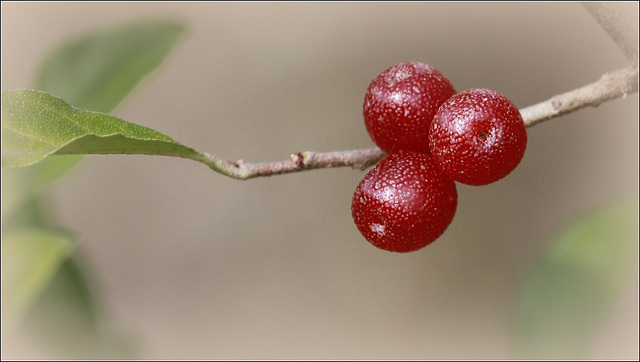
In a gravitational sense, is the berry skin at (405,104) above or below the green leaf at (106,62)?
below

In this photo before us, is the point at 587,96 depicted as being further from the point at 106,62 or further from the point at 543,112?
the point at 106,62

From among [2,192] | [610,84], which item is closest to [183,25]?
[2,192]

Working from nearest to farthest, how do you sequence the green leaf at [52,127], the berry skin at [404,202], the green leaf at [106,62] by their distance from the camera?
the green leaf at [52,127]
the berry skin at [404,202]
the green leaf at [106,62]

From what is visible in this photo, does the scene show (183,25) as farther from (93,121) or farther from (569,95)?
(569,95)

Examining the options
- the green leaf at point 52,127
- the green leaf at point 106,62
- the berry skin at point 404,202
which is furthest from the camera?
the green leaf at point 106,62

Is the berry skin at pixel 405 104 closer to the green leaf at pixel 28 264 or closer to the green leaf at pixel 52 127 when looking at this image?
the green leaf at pixel 52 127

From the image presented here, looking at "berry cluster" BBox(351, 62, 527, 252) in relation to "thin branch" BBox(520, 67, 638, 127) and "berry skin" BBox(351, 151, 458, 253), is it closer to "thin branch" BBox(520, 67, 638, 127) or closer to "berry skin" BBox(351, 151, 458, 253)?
"berry skin" BBox(351, 151, 458, 253)

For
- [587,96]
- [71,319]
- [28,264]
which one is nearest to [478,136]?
[587,96]

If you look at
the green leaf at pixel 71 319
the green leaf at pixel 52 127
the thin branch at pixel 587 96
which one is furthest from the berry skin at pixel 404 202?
the green leaf at pixel 71 319
